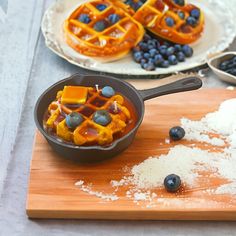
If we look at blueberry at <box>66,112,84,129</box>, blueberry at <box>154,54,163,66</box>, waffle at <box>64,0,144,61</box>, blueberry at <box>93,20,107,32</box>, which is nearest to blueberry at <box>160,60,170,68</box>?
blueberry at <box>154,54,163,66</box>

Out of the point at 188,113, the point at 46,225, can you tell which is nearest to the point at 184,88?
the point at 188,113

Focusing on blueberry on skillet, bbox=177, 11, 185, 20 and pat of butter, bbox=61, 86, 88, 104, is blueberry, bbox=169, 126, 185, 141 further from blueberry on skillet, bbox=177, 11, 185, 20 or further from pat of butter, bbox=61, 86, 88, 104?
blueberry on skillet, bbox=177, 11, 185, 20

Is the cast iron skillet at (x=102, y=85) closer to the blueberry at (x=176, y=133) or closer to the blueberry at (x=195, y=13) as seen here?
the blueberry at (x=176, y=133)

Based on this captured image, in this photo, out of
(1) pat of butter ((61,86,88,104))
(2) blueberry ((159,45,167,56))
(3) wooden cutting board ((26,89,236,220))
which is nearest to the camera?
(3) wooden cutting board ((26,89,236,220))

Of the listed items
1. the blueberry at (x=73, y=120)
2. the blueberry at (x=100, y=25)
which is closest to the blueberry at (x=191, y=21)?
the blueberry at (x=100, y=25)

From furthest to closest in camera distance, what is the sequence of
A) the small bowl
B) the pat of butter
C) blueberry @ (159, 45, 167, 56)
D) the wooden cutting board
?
blueberry @ (159, 45, 167, 56) → the small bowl → the pat of butter → the wooden cutting board

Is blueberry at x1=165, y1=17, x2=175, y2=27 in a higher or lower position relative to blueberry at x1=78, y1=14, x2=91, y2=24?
higher

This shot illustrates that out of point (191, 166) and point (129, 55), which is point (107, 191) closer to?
point (191, 166)
